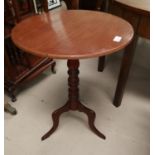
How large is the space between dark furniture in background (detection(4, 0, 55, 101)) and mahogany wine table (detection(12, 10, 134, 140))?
38 cm

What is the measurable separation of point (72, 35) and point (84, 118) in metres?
0.71

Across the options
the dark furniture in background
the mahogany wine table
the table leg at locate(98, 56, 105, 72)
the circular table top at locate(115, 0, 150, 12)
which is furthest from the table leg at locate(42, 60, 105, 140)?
the table leg at locate(98, 56, 105, 72)

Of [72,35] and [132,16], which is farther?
[132,16]

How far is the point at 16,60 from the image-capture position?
1.83 m

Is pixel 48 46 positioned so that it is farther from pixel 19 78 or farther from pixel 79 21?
pixel 19 78

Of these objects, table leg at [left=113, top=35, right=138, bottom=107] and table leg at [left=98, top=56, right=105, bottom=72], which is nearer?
table leg at [left=113, top=35, right=138, bottom=107]

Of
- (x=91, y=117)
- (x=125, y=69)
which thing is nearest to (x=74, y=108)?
(x=91, y=117)

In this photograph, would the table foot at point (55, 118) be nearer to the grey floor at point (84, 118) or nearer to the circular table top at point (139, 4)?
the grey floor at point (84, 118)

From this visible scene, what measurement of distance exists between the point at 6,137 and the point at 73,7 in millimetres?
1091

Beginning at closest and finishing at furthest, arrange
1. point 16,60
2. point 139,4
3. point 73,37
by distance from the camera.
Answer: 1. point 73,37
2. point 139,4
3. point 16,60

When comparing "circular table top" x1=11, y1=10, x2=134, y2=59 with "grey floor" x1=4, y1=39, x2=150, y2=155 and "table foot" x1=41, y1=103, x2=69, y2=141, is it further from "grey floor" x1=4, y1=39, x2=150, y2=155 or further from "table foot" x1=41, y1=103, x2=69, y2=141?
"grey floor" x1=4, y1=39, x2=150, y2=155

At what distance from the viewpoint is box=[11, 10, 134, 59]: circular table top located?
101 centimetres

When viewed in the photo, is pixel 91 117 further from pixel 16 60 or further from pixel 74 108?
pixel 16 60

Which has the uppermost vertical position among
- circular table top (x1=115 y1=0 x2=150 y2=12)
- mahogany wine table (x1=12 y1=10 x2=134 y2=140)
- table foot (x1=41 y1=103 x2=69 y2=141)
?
circular table top (x1=115 y1=0 x2=150 y2=12)
